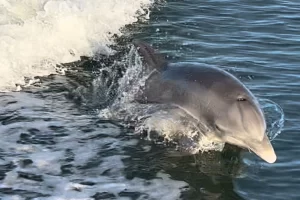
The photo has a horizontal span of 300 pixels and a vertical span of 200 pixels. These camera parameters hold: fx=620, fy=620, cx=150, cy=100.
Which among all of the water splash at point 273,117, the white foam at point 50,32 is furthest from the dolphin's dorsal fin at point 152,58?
the white foam at point 50,32

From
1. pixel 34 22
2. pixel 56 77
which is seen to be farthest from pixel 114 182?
pixel 34 22

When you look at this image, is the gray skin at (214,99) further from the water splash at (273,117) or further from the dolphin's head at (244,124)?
the water splash at (273,117)

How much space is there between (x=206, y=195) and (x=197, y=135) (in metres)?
0.95

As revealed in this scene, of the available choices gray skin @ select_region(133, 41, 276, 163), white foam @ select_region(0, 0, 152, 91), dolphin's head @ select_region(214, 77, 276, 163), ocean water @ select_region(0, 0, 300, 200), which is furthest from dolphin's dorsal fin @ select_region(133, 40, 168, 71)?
white foam @ select_region(0, 0, 152, 91)

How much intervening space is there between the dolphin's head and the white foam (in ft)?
11.9

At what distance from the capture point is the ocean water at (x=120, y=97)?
6.49 m

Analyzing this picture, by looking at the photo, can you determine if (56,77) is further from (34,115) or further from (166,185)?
(166,185)

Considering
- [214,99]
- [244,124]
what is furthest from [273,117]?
[244,124]

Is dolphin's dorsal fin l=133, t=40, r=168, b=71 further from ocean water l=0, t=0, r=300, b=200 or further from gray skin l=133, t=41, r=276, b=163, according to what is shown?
ocean water l=0, t=0, r=300, b=200

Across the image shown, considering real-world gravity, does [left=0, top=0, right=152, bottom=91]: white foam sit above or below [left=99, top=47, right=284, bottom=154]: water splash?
above

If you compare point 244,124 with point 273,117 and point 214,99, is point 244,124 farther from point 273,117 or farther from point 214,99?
point 273,117

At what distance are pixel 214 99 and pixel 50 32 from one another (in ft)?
17.6

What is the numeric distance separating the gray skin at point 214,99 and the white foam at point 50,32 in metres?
2.55

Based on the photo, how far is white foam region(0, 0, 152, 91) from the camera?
1005cm
